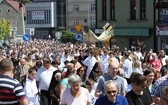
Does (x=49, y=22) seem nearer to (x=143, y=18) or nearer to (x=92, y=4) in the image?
(x=92, y=4)

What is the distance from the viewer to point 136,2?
124 feet

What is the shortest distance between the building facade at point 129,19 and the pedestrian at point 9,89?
29.3m

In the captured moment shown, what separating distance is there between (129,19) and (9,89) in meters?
31.7

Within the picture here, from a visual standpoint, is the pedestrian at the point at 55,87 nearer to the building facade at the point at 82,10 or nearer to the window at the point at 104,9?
the window at the point at 104,9

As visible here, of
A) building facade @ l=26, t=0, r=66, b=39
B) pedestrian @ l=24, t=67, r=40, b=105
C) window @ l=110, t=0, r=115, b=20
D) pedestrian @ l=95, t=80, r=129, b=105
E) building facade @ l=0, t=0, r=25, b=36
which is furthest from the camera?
building facade @ l=0, t=0, r=25, b=36

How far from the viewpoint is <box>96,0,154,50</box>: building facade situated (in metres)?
37.0

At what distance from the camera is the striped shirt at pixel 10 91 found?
24.3 ft

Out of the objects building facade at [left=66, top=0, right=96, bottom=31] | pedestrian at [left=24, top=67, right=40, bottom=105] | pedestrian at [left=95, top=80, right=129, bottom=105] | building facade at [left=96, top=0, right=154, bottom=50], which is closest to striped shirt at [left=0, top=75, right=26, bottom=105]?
pedestrian at [left=95, top=80, right=129, bottom=105]

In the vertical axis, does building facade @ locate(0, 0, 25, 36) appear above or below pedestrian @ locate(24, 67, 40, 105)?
above

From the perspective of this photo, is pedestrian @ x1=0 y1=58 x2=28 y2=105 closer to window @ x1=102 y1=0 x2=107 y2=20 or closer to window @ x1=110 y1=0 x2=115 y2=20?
window @ x1=110 y1=0 x2=115 y2=20

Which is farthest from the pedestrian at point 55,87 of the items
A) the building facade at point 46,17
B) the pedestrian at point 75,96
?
the building facade at point 46,17

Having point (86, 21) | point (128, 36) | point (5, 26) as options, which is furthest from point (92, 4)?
point (128, 36)

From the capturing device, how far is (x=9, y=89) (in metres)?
7.42

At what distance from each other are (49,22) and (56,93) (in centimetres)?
11526
